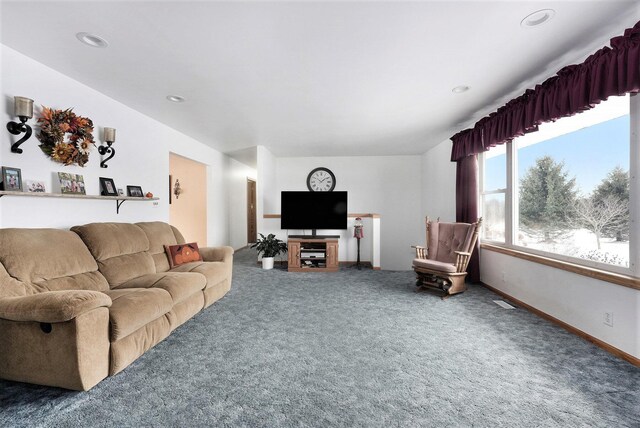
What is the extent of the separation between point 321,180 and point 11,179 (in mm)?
5191

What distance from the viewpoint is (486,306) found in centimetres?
312

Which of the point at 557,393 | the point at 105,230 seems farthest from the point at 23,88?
the point at 557,393

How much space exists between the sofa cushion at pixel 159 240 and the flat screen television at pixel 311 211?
7.05 feet

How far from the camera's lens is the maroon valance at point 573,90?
1.81 m

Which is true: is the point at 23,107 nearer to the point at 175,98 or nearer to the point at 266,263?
the point at 175,98

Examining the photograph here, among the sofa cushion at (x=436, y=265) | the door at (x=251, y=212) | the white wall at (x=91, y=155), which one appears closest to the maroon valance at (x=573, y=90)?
the sofa cushion at (x=436, y=265)

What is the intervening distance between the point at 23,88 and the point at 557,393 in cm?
438

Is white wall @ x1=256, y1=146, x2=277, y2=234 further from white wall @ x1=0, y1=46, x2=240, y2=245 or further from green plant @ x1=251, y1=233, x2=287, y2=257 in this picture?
white wall @ x1=0, y1=46, x2=240, y2=245

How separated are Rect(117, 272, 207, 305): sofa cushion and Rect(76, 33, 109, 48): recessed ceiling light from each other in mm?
1911

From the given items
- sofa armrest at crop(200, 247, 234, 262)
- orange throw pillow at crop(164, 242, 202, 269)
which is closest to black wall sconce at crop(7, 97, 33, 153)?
Result: orange throw pillow at crop(164, 242, 202, 269)

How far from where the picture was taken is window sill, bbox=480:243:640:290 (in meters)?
1.97

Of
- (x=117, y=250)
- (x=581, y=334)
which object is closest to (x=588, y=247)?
(x=581, y=334)

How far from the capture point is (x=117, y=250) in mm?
2697

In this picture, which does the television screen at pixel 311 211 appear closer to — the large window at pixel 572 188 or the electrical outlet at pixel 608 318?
the large window at pixel 572 188
